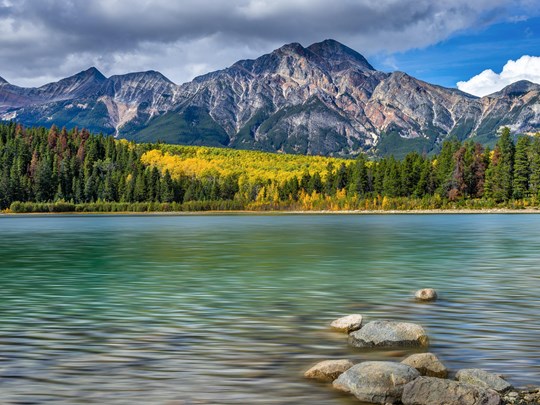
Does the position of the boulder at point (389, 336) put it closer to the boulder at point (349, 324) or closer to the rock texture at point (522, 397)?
the boulder at point (349, 324)

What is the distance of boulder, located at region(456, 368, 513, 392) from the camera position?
15469 mm

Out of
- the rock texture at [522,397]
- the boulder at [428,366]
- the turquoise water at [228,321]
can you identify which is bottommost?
the turquoise water at [228,321]

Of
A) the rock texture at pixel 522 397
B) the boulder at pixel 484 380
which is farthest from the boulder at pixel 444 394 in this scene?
the boulder at pixel 484 380

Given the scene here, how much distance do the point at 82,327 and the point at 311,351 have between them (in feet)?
34.3

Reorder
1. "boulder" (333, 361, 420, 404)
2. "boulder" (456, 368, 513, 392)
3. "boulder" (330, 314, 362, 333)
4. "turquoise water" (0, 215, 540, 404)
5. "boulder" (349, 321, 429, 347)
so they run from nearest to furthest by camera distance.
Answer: "boulder" (333, 361, 420, 404) < "boulder" (456, 368, 513, 392) < "turquoise water" (0, 215, 540, 404) < "boulder" (349, 321, 429, 347) < "boulder" (330, 314, 362, 333)

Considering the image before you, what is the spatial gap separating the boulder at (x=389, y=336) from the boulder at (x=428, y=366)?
357 cm

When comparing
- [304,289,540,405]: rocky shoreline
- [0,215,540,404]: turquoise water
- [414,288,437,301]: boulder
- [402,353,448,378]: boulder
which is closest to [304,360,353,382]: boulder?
[304,289,540,405]: rocky shoreline

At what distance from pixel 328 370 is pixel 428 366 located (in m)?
2.81

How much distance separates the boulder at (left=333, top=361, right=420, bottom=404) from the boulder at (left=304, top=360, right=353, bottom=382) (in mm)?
704

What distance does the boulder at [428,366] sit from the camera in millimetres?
16984

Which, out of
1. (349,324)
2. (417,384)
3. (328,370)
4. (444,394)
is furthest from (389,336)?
(444,394)

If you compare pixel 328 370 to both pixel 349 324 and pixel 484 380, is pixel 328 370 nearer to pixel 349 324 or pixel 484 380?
pixel 484 380

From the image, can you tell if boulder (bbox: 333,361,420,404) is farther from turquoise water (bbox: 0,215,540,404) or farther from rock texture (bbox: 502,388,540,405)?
rock texture (bbox: 502,388,540,405)

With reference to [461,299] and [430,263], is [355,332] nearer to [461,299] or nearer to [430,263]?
[461,299]
